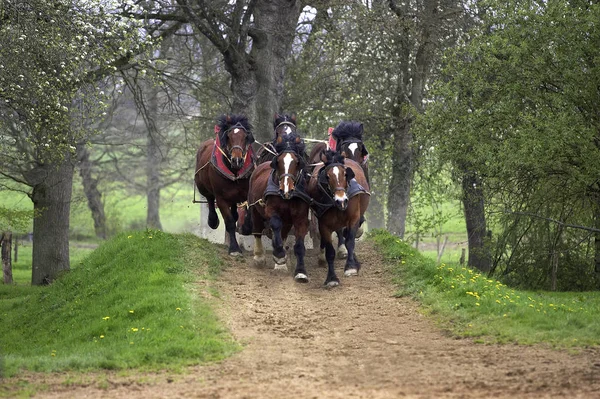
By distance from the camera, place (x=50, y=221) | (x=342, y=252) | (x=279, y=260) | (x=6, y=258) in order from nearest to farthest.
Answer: (x=279, y=260)
(x=342, y=252)
(x=50, y=221)
(x=6, y=258)

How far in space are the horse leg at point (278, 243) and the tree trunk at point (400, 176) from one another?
10.7m

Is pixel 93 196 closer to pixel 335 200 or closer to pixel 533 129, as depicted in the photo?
pixel 533 129

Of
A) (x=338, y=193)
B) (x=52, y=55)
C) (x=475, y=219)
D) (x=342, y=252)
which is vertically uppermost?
(x=52, y=55)

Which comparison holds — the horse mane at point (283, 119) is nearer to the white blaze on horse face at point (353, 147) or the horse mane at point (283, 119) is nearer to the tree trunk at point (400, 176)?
the white blaze on horse face at point (353, 147)

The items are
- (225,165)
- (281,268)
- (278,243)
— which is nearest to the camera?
(278,243)

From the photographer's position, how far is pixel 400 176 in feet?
89.8

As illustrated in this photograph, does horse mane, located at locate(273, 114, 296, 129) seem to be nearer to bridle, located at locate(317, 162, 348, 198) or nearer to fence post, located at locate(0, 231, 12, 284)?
bridle, located at locate(317, 162, 348, 198)

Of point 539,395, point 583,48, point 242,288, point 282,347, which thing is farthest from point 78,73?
point 539,395

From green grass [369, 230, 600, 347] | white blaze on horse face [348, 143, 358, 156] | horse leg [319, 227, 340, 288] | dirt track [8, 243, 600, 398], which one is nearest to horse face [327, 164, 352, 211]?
horse leg [319, 227, 340, 288]

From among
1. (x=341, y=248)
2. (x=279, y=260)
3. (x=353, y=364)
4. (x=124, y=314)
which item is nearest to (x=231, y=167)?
(x=279, y=260)

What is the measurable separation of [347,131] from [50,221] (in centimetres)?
860

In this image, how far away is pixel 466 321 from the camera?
12.8 meters

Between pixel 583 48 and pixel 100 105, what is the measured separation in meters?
8.90

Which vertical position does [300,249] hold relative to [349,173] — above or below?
below
